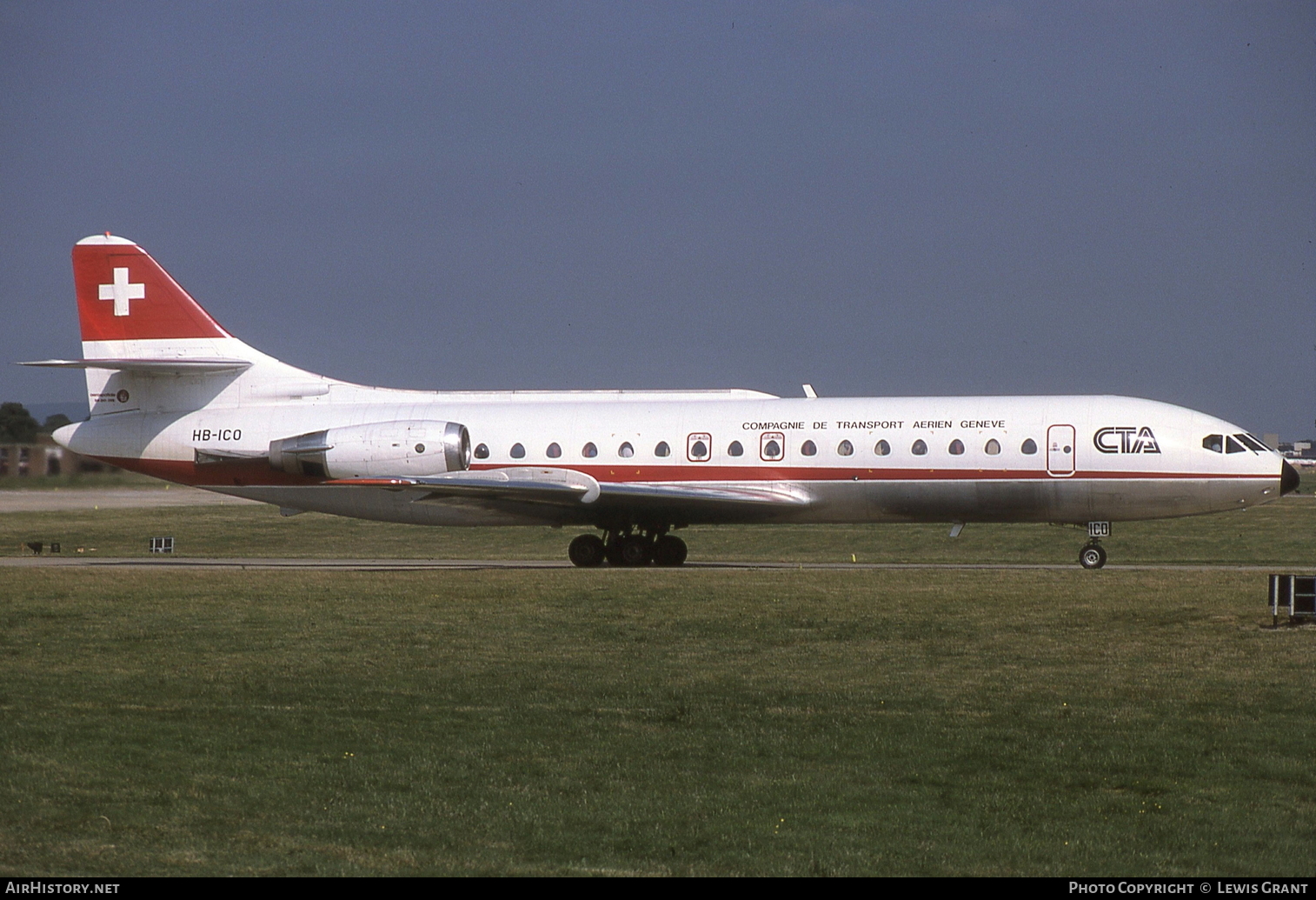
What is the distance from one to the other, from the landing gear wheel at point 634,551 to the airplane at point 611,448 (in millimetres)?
44

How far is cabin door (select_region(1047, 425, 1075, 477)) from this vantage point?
30094mm

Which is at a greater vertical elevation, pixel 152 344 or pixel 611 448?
pixel 152 344

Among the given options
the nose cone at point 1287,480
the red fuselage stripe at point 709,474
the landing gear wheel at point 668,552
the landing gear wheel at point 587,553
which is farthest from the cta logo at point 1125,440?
the landing gear wheel at point 587,553

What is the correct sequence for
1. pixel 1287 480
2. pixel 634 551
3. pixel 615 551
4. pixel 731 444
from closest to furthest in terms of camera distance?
pixel 1287 480, pixel 731 444, pixel 634 551, pixel 615 551

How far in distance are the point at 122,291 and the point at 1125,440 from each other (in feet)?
75.4

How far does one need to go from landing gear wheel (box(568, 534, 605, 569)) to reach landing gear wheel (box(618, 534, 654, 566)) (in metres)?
0.44

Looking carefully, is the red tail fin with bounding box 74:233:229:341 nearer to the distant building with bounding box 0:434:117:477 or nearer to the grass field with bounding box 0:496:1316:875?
the distant building with bounding box 0:434:117:477

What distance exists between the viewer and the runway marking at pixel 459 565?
31.2m

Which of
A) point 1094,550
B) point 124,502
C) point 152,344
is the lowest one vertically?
point 1094,550

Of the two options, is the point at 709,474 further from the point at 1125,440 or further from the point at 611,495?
the point at 1125,440

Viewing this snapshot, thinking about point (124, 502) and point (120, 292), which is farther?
point (124, 502)

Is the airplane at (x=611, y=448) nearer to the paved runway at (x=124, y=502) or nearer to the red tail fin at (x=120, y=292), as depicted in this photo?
the red tail fin at (x=120, y=292)

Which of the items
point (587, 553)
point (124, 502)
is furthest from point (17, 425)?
point (124, 502)

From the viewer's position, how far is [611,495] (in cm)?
3145
